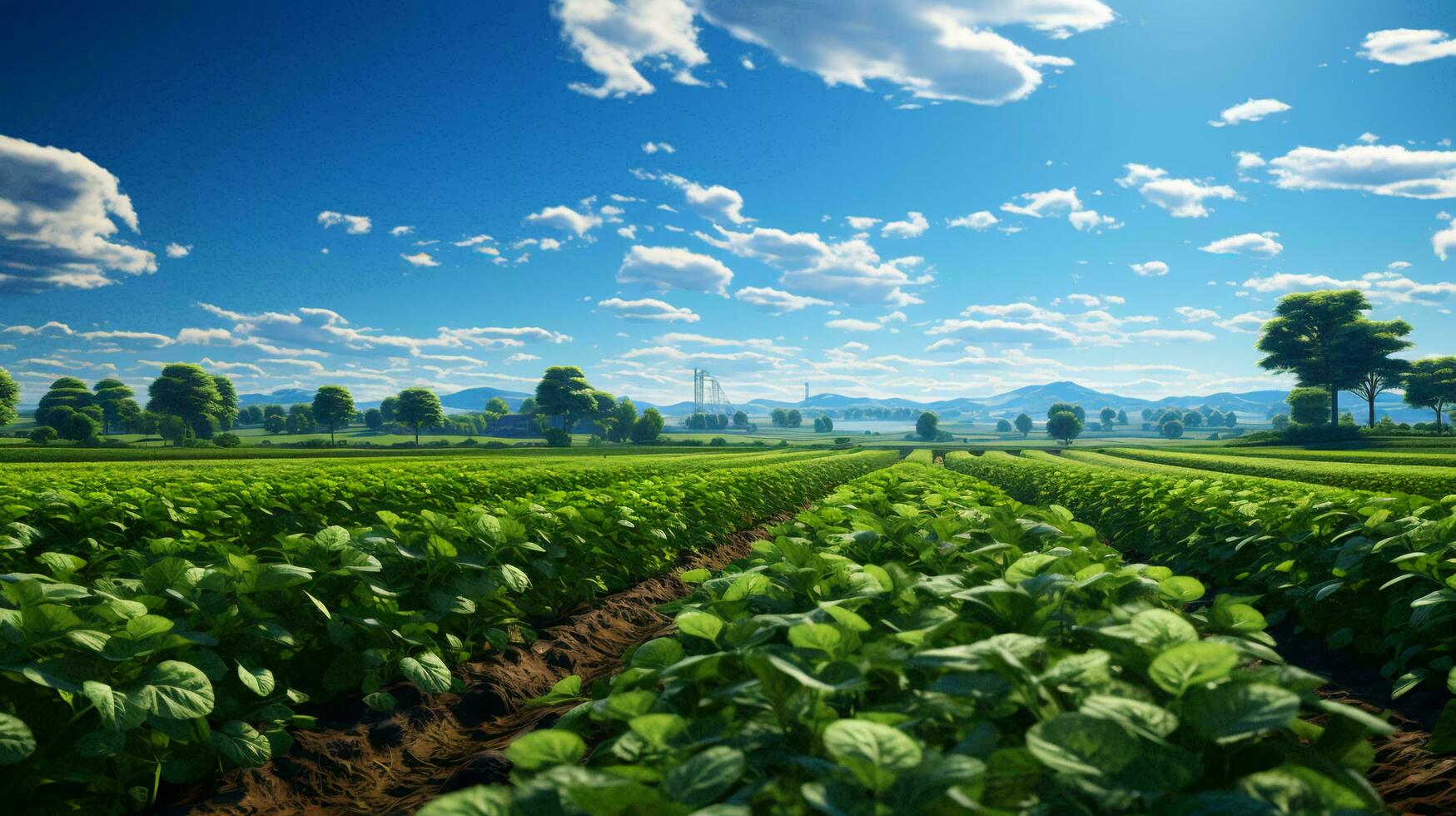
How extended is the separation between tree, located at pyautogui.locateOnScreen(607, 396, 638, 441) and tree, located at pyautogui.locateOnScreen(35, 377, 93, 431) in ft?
260

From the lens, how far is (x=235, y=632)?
11.4 ft

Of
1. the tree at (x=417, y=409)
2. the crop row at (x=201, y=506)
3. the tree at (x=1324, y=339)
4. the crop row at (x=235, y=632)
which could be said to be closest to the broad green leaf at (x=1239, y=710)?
the crop row at (x=235, y=632)

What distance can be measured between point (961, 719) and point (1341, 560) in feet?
14.3

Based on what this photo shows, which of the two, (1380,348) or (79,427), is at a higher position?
(1380,348)

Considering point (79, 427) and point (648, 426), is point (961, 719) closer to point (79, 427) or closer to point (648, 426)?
point (648, 426)

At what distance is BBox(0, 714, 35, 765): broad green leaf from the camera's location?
2.33m

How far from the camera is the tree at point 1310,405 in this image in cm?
6725

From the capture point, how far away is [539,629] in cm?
645

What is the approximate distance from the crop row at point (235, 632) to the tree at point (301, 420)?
14403 centimetres

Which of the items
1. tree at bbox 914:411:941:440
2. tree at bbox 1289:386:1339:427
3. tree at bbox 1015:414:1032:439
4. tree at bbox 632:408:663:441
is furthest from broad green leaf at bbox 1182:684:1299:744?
tree at bbox 1015:414:1032:439

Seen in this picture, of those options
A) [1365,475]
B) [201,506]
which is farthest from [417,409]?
[1365,475]

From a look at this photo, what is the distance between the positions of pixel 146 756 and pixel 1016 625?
395cm

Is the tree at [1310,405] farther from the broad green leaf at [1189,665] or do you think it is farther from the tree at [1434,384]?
the broad green leaf at [1189,665]

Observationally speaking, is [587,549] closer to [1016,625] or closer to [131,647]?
[131,647]
